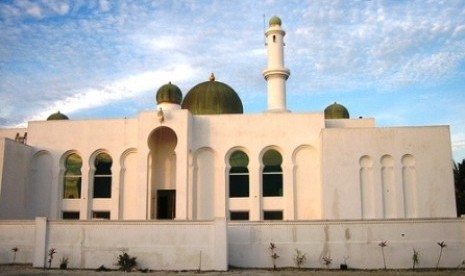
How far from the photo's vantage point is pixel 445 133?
25.6m

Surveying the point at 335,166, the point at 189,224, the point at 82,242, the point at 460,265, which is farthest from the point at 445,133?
the point at 82,242

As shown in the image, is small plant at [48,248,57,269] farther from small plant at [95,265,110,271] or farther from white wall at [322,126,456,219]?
white wall at [322,126,456,219]

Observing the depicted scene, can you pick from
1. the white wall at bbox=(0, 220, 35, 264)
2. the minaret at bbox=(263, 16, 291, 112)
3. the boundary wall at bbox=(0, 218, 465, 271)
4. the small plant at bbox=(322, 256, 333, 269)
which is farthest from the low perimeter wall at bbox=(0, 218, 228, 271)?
the minaret at bbox=(263, 16, 291, 112)

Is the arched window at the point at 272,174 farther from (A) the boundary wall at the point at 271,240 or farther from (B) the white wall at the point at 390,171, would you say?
(A) the boundary wall at the point at 271,240

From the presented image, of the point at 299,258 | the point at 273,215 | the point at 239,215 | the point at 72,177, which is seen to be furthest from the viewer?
the point at 72,177

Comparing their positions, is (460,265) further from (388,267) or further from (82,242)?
(82,242)

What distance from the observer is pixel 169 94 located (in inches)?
1196

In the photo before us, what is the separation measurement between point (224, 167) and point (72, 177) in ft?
28.5

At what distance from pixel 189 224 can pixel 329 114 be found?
17152 millimetres

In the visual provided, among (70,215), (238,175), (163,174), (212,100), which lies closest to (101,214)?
(70,215)

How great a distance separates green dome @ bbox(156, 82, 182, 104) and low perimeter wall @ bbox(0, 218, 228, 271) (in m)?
11.6

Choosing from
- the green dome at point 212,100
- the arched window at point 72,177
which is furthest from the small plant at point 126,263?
the green dome at point 212,100

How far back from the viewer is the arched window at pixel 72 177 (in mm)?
28453

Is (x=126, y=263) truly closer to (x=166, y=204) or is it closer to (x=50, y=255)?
(x=50, y=255)
